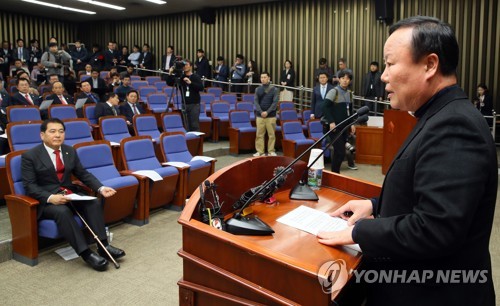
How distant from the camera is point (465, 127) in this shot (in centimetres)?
85

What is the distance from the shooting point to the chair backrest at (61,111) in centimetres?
527

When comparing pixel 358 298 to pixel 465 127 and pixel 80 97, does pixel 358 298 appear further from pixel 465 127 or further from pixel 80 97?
pixel 80 97

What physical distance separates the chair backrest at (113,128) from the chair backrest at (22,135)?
851mm

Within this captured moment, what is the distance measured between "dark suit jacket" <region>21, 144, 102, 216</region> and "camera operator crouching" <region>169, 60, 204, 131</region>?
3.19 metres

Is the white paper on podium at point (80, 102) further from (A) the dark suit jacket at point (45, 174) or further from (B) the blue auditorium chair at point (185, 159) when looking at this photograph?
(A) the dark suit jacket at point (45, 174)

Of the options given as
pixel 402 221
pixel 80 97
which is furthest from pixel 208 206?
pixel 80 97

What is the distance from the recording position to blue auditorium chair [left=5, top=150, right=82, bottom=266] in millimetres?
2906

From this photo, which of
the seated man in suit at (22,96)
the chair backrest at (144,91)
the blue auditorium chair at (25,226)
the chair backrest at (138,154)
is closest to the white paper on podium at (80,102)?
the seated man in suit at (22,96)

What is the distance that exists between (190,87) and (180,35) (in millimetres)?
6521

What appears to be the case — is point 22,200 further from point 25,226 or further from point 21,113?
point 21,113

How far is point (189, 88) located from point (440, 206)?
582 cm

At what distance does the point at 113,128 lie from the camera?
199 inches

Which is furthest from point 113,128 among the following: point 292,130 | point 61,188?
point 292,130

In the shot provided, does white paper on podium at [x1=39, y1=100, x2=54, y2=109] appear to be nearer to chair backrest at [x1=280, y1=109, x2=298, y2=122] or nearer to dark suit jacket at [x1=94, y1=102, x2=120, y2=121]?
dark suit jacket at [x1=94, y1=102, x2=120, y2=121]
